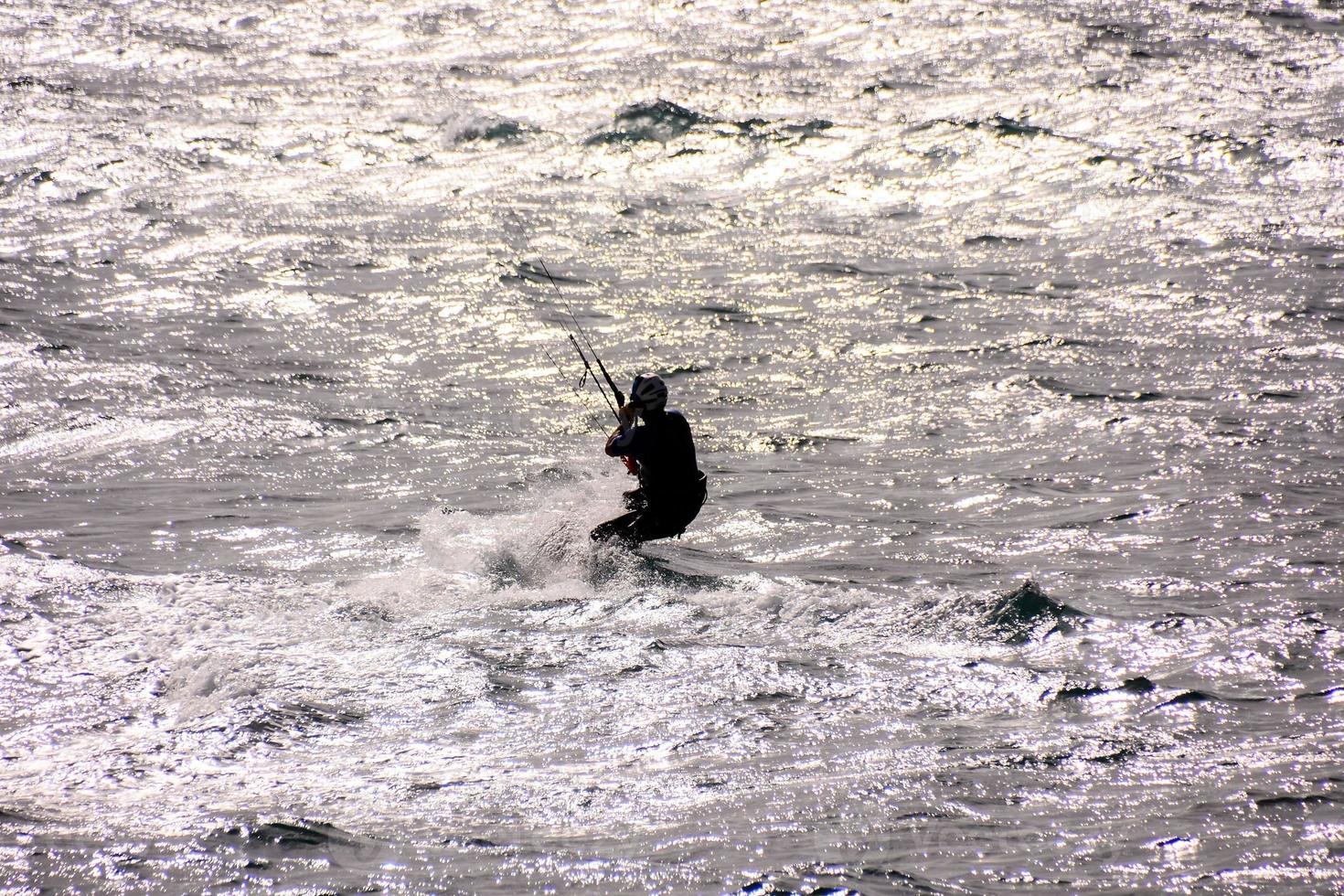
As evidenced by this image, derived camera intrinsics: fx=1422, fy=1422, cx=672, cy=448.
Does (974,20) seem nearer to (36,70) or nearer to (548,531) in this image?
(36,70)

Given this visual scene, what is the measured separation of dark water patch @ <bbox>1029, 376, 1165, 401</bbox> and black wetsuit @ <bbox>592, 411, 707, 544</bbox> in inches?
196

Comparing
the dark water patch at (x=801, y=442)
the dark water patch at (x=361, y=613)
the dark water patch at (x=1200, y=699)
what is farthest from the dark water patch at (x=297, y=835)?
the dark water patch at (x=801, y=442)

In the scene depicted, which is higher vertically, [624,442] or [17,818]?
[624,442]

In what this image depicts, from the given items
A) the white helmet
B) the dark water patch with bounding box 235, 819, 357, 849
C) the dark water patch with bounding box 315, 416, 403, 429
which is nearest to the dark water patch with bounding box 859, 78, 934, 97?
the dark water patch with bounding box 315, 416, 403, 429

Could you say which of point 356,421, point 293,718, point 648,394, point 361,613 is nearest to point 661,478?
point 648,394

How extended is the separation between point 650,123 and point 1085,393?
1213cm

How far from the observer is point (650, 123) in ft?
81.1

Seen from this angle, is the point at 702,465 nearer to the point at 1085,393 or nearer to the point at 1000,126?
the point at 1085,393

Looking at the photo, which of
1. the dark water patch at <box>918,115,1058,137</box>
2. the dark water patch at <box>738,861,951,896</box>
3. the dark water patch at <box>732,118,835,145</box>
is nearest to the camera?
the dark water patch at <box>738,861,951,896</box>

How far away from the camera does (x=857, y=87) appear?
2705cm

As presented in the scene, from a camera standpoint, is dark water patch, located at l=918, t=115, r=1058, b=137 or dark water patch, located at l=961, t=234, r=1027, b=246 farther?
dark water patch, located at l=918, t=115, r=1058, b=137

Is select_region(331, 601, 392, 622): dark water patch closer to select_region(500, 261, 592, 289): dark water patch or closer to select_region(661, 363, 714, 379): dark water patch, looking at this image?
select_region(661, 363, 714, 379): dark water patch

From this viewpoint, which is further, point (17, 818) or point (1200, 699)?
point (1200, 699)

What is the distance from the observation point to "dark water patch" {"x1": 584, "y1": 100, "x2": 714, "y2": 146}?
957 inches
